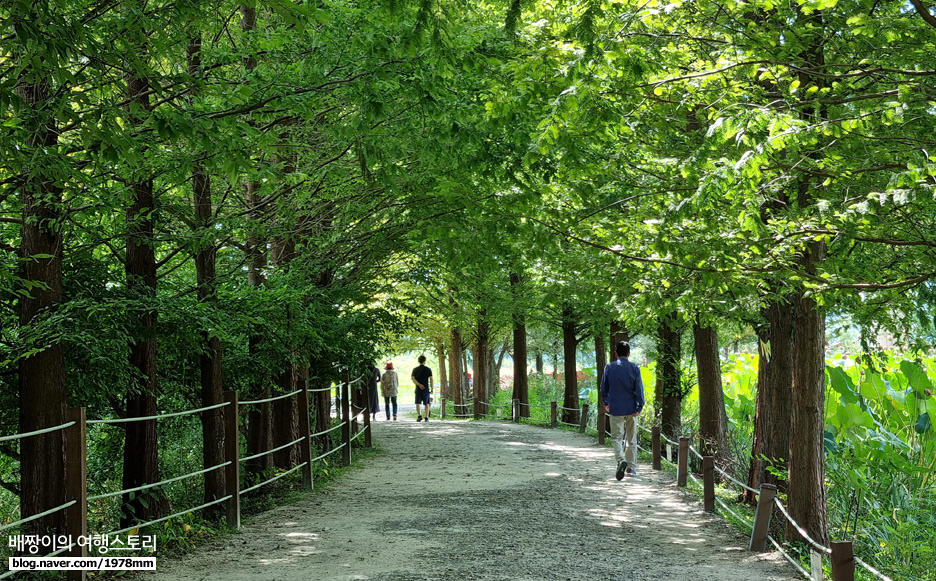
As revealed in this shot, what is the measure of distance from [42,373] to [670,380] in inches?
509

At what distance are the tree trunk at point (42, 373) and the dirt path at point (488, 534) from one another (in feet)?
4.04

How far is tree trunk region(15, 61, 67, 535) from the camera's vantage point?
695 centimetres

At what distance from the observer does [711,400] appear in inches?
543

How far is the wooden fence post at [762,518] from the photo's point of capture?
783 centimetres

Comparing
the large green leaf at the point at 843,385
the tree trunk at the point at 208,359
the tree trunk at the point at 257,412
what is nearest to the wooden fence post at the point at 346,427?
the tree trunk at the point at 257,412

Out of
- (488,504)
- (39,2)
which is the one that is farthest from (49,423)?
(488,504)

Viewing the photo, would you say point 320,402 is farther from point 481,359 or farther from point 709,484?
point 481,359

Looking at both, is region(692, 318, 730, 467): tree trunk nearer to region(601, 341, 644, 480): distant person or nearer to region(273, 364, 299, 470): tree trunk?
region(601, 341, 644, 480): distant person

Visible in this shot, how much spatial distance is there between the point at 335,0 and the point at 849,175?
4558 mm

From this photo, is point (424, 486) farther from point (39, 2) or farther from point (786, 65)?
point (39, 2)

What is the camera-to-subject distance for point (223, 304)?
347 inches

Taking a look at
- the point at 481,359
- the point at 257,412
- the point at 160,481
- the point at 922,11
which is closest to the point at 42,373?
the point at 160,481

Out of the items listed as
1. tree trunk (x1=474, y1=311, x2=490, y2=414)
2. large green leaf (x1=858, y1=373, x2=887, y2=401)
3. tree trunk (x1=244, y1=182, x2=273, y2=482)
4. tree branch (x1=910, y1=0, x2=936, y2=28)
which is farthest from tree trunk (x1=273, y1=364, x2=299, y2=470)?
tree trunk (x1=474, y1=311, x2=490, y2=414)

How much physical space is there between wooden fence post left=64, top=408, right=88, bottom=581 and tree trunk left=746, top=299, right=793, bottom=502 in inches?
264
